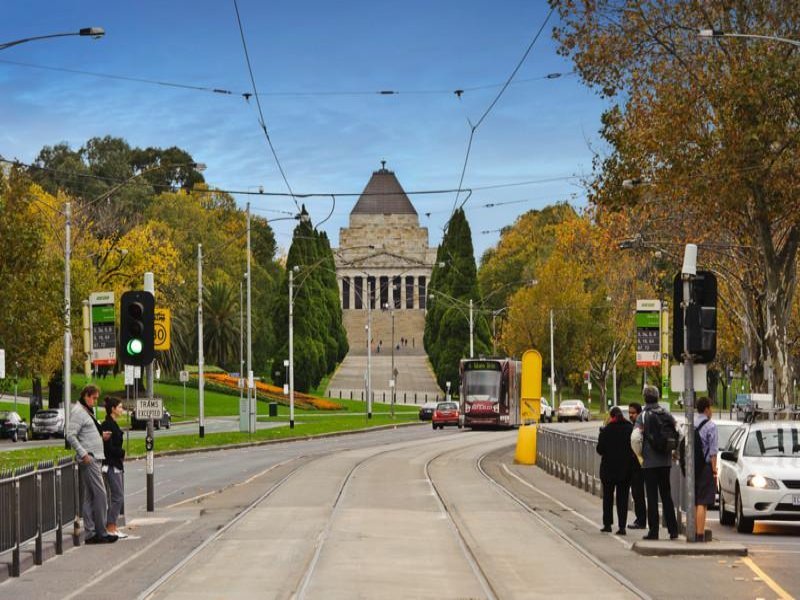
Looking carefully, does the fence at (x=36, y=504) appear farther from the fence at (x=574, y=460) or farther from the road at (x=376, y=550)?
the fence at (x=574, y=460)

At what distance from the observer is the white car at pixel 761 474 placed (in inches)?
786

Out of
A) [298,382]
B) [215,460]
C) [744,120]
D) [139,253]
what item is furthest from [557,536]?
[298,382]

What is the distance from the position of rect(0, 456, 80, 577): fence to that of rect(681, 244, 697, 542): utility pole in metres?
7.43

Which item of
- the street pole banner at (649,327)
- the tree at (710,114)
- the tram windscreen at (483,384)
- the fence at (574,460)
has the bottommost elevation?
→ the fence at (574,460)

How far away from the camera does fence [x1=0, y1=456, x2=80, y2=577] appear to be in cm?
1506

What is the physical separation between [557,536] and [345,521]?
359cm

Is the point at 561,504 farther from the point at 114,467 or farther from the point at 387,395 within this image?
the point at 387,395

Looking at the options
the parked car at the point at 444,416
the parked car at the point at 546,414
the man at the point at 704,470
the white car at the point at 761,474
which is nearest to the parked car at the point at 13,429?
the parked car at the point at 444,416

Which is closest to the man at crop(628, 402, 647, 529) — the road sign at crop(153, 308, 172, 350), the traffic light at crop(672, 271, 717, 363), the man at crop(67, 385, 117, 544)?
the traffic light at crop(672, 271, 717, 363)

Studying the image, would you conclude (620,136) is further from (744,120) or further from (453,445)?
(453,445)

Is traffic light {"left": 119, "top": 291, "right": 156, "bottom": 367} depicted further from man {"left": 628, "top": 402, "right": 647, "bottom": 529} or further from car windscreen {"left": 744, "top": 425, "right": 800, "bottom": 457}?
car windscreen {"left": 744, "top": 425, "right": 800, "bottom": 457}

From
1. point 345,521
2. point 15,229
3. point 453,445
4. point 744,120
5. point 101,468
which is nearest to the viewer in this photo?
point 101,468

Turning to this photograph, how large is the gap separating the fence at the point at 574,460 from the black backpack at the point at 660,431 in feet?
9.60

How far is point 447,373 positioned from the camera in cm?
10800
